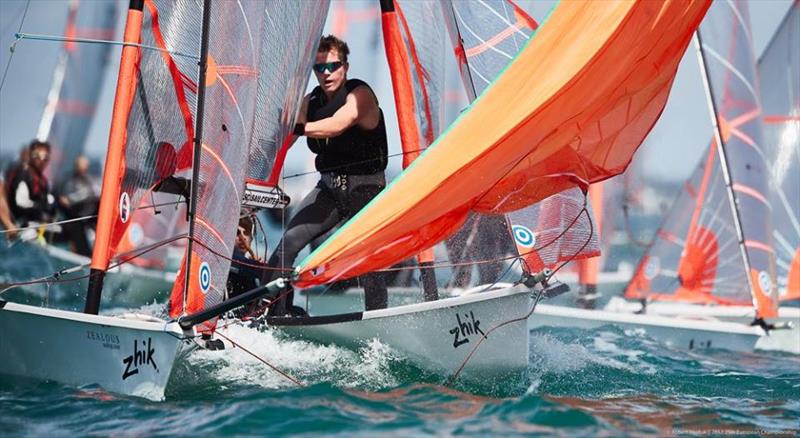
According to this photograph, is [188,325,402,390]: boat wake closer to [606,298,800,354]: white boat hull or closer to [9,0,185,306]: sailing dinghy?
[606,298,800,354]: white boat hull

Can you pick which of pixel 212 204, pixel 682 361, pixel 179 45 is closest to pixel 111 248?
pixel 212 204

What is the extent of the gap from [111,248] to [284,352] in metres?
1.07

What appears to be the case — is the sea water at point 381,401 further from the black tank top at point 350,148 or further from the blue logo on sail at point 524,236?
the black tank top at point 350,148

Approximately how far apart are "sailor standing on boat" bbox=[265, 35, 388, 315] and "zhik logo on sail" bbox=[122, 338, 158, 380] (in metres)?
1.26

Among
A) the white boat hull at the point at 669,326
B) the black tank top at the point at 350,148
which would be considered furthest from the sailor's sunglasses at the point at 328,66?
the white boat hull at the point at 669,326

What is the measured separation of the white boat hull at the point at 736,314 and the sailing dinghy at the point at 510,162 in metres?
3.29

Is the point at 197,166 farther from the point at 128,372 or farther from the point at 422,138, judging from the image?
the point at 422,138

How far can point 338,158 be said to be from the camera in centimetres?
654

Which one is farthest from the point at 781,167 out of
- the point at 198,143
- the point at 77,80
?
the point at 77,80

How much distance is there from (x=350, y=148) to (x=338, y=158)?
0.30 feet

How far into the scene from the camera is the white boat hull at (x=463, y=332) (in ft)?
19.1

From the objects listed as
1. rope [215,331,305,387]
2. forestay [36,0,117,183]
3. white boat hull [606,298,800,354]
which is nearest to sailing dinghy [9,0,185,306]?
forestay [36,0,117,183]

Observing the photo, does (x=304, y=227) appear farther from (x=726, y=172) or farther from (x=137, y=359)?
(x=726, y=172)

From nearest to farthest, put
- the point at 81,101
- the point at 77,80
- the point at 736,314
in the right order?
the point at 736,314 → the point at 77,80 → the point at 81,101
